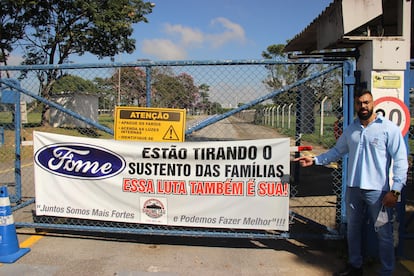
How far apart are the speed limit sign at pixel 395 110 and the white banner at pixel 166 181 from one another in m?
1.08

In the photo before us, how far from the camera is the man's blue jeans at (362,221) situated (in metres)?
3.28

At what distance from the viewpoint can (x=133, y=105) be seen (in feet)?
15.1

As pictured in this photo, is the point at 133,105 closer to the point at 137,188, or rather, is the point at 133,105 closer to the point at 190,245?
the point at 137,188

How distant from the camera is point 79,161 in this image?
437cm

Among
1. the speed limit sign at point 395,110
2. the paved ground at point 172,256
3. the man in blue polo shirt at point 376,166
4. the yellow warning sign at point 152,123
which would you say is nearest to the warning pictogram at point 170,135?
the yellow warning sign at point 152,123

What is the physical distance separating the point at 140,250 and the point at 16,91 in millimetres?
2699

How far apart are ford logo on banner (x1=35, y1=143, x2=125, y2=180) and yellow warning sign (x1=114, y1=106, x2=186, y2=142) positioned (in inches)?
14.9

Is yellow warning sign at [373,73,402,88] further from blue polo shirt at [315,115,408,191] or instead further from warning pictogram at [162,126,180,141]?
warning pictogram at [162,126,180,141]

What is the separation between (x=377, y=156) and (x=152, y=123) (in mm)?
2446

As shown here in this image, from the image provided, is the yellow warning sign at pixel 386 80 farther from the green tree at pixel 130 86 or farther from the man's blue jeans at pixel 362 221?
the green tree at pixel 130 86

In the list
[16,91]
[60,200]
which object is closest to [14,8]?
[16,91]

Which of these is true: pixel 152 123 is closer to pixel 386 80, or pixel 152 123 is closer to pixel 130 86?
pixel 130 86

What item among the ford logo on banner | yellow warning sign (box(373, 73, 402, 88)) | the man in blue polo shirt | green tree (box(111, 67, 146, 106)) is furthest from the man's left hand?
green tree (box(111, 67, 146, 106))

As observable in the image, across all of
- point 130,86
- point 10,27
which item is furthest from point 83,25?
point 130,86
